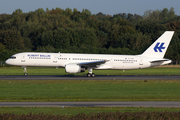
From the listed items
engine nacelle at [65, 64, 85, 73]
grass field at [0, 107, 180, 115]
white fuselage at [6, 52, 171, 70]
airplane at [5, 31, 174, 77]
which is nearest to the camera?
grass field at [0, 107, 180, 115]

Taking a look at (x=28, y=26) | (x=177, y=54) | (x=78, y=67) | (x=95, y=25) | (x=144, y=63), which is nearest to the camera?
(x=78, y=67)

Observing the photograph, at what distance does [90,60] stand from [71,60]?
312 cm

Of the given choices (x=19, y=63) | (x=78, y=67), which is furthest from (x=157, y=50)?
(x=19, y=63)

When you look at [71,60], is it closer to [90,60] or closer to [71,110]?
→ [90,60]

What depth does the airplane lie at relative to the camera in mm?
43344

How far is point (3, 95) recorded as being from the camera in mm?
23812

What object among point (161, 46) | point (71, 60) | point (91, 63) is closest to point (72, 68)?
point (71, 60)

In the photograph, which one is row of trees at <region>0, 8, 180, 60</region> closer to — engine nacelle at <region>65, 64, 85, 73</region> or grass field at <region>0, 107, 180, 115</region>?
engine nacelle at <region>65, 64, 85, 73</region>

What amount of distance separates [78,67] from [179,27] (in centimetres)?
10514

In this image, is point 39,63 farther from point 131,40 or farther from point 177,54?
point 131,40

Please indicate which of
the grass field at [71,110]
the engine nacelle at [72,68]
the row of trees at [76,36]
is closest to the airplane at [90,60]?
the engine nacelle at [72,68]

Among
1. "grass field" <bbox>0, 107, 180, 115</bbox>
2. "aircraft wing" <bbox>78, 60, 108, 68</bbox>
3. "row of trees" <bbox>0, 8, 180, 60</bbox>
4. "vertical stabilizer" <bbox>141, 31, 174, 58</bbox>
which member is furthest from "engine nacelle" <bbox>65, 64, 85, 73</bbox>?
"row of trees" <bbox>0, 8, 180, 60</bbox>

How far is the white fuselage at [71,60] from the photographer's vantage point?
43.5m

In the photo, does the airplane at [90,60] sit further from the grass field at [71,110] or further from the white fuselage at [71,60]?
the grass field at [71,110]
